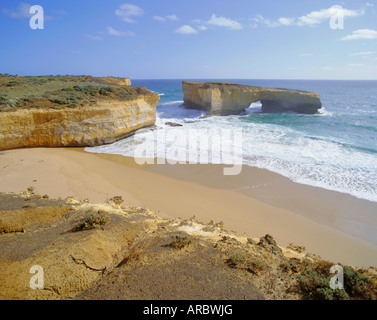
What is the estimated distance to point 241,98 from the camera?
30.3 meters

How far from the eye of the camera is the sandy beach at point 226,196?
7.23 metres

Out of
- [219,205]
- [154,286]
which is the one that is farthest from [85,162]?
[154,286]

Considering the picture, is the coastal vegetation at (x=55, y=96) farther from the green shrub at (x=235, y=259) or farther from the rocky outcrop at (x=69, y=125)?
the green shrub at (x=235, y=259)

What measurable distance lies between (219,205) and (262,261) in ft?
12.7

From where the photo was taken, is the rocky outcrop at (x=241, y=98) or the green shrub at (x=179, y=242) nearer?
the green shrub at (x=179, y=242)

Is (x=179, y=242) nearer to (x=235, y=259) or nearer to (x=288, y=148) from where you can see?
(x=235, y=259)

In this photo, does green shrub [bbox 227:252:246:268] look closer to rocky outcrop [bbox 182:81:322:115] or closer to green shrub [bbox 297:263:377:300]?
green shrub [bbox 297:263:377:300]

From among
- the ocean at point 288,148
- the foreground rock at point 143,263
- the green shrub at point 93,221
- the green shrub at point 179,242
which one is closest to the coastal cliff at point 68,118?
the ocean at point 288,148

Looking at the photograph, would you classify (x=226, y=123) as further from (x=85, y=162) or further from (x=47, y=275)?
(x=47, y=275)

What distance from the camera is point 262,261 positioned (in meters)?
4.93

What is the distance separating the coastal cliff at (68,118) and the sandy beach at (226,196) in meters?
1.73

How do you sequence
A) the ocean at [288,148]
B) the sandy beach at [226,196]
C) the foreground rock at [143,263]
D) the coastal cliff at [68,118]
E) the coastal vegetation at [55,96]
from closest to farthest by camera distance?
the foreground rock at [143,263] → the sandy beach at [226,196] → the ocean at [288,148] → the coastal cliff at [68,118] → the coastal vegetation at [55,96]

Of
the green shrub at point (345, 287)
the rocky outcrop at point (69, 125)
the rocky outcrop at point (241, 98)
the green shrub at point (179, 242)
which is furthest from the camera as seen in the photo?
the rocky outcrop at point (241, 98)
